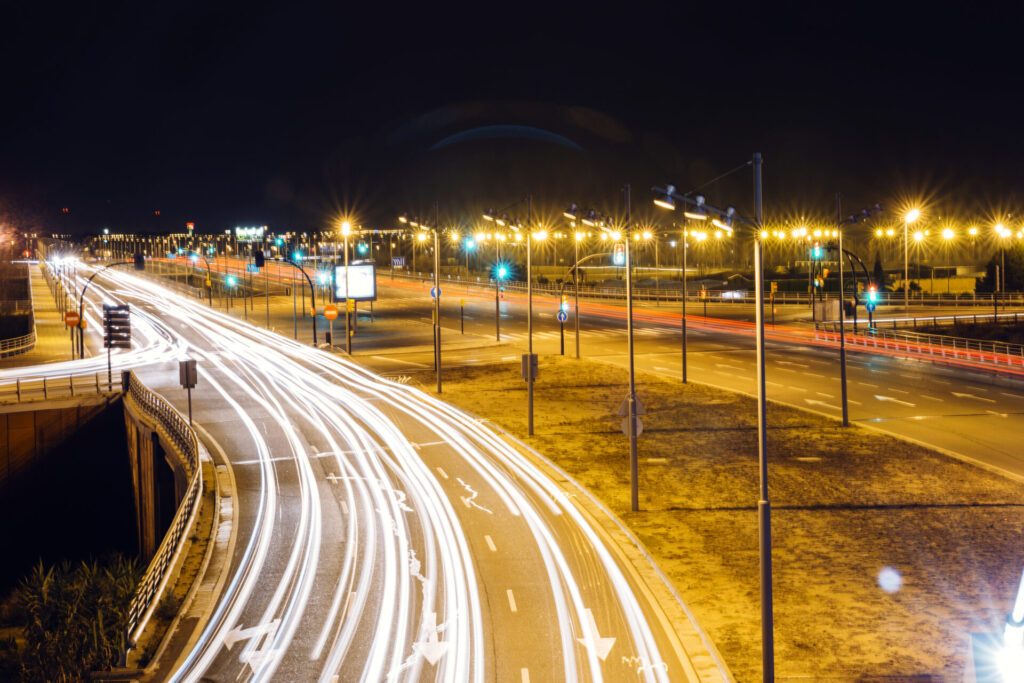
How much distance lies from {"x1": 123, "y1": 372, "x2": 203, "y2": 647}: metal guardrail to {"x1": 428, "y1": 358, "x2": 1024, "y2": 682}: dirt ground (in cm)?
978

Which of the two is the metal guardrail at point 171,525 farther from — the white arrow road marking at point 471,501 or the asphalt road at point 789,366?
the asphalt road at point 789,366

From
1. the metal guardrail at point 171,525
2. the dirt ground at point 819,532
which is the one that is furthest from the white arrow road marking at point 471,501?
the metal guardrail at point 171,525

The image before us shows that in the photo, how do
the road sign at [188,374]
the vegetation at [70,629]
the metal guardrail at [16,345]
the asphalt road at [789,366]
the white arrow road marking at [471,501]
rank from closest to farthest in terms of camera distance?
the vegetation at [70,629] < the white arrow road marking at [471,501] < the asphalt road at [789,366] < the road sign at [188,374] < the metal guardrail at [16,345]

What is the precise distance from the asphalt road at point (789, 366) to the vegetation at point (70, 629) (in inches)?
925

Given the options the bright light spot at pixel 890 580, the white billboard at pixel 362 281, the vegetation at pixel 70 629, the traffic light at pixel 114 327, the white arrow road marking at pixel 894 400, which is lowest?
the vegetation at pixel 70 629

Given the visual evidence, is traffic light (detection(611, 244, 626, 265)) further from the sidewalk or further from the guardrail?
the sidewalk

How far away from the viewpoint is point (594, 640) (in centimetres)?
1373

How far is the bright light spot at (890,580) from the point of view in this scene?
1569 cm

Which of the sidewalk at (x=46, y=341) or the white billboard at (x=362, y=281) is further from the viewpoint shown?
the white billboard at (x=362, y=281)

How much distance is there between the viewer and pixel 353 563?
17859mm

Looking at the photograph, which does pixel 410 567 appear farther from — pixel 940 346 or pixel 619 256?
pixel 619 256

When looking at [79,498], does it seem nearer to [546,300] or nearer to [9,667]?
[9,667]

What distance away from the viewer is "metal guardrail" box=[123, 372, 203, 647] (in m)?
15.1

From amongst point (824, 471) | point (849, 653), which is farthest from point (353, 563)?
point (824, 471)
